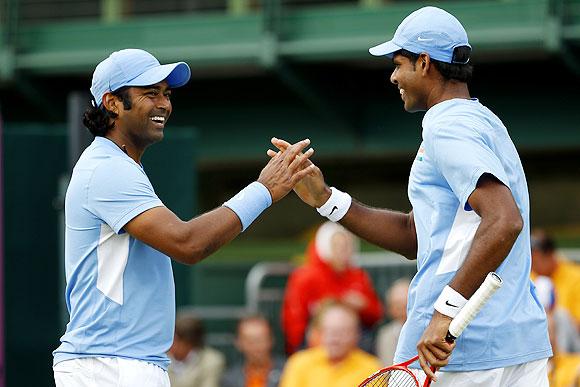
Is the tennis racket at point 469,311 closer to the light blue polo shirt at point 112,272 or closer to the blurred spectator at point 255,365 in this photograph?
the light blue polo shirt at point 112,272

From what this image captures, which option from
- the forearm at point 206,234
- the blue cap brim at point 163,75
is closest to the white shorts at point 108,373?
the forearm at point 206,234

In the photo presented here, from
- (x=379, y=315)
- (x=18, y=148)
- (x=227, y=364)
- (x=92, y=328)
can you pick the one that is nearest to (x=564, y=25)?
(x=379, y=315)

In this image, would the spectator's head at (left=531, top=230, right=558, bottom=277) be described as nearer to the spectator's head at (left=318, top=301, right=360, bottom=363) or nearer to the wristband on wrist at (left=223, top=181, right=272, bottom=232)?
the spectator's head at (left=318, top=301, right=360, bottom=363)

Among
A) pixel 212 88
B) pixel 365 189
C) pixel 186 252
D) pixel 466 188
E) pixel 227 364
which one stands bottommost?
pixel 227 364

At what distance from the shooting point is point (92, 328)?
4738 mm

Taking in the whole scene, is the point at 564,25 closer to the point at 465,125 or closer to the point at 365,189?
the point at 365,189

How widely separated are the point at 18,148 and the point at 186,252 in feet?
12.7

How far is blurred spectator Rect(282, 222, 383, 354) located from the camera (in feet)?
32.8

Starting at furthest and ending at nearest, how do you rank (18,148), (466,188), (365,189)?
1. (365,189)
2. (18,148)
3. (466,188)

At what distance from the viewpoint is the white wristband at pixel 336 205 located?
5.44 metres

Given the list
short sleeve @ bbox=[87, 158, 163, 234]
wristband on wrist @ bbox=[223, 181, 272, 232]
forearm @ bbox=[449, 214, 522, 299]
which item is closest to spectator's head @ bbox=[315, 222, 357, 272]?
wristband on wrist @ bbox=[223, 181, 272, 232]

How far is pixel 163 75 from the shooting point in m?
4.93

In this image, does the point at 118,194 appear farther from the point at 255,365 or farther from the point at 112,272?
the point at 255,365

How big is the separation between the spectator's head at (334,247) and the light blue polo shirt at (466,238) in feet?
17.1
